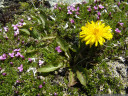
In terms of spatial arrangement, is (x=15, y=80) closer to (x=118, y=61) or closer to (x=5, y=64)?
(x=5, y=64)

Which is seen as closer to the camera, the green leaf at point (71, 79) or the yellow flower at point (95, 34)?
the yellow flower at point (95, 34)

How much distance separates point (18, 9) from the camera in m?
5.32

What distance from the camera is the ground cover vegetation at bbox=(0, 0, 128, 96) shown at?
134 inches

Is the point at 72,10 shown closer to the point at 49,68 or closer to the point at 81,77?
the point at 49,68

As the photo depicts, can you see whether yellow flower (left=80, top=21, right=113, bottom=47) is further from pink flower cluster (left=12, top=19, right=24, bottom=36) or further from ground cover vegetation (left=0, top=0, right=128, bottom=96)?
pink flower cluster (left=12, top=19, right=24, bottom=36)

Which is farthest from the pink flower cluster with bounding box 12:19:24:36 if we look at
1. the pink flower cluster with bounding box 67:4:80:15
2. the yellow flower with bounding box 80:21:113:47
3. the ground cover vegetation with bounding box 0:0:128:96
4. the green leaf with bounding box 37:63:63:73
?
the yellow flower with bounding box 80:21:113:47

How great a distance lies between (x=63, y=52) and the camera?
4090 mm

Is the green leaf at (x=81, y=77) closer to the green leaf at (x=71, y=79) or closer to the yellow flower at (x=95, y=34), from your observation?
the green leaf at (x=71, y=79)

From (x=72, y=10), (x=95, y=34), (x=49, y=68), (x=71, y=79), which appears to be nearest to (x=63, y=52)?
(x=49, y=68)

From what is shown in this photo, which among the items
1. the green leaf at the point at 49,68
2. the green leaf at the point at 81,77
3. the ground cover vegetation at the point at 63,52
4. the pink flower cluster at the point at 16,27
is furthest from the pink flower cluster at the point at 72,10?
the green leaf at the point at 81,77

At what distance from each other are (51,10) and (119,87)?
3668 millimetres

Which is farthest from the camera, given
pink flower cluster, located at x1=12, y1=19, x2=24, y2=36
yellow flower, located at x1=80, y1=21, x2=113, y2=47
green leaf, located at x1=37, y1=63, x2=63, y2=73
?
pink flower cluster, located at x1=12, y1=19, x2=24, y2=36

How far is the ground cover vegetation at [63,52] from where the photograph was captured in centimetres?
340

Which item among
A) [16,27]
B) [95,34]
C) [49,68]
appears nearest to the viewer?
[95,34]
